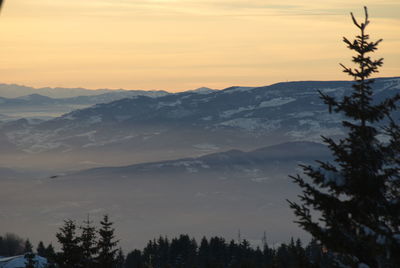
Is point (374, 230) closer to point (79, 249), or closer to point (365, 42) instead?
point (365, 42)

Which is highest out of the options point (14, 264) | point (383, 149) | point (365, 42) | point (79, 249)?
point (365, 42)

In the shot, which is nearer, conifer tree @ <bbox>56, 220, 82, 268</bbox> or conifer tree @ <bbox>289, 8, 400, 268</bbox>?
conifer tree @ <bbox>289, 8, 400, 268</bbox>

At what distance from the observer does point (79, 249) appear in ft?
173

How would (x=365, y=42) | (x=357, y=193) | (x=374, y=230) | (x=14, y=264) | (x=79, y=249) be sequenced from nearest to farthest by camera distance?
(x=374, y=230), (x=357, y=193), (x=365, y=42), (x=79, y=249), (x=14, y=264)

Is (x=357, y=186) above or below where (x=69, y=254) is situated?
above

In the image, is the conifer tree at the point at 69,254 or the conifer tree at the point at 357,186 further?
the conifer tree at the point at 69,254

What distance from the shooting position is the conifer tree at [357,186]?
845 inches

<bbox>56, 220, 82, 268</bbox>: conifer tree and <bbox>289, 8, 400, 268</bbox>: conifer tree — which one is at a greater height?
<bbox>289, 8, 400, 268</bbox>: conifer tree

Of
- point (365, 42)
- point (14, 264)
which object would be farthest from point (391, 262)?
point (14, 264)

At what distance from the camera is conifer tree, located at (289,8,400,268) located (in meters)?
21.5

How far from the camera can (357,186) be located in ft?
71.4

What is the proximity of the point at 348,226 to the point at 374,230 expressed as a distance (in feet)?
5.33

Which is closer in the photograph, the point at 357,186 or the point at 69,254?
the point at 357,186

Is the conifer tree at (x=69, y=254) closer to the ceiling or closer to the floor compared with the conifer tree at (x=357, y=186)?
closer to the floor
